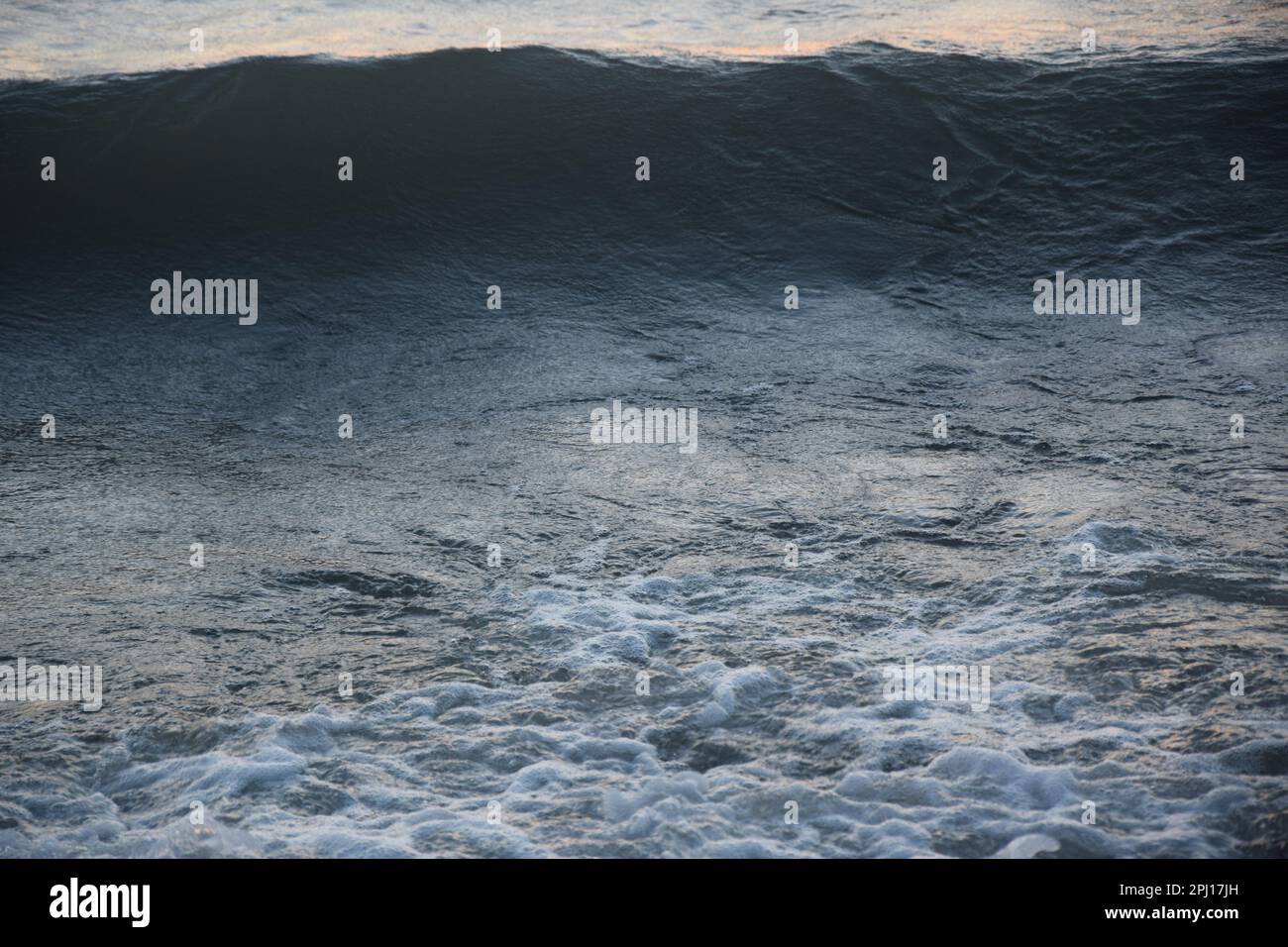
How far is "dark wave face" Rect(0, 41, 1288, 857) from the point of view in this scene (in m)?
2.96

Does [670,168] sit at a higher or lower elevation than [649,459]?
higher

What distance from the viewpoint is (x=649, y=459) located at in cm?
511

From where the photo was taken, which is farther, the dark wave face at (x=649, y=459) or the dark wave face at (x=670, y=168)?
the dark wave face at (x=670, y=168)

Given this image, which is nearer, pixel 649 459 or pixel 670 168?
pixel 649 459

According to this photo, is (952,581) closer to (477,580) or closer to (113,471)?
(477,580)

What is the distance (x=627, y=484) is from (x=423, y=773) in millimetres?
2020

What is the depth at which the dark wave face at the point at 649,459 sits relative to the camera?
296cm

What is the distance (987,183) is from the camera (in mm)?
7914

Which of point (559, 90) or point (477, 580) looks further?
point (559, 90)

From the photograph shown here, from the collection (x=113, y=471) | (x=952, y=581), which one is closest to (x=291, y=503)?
(x=113, y=471)

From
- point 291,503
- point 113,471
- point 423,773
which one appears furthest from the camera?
A: point 113,471

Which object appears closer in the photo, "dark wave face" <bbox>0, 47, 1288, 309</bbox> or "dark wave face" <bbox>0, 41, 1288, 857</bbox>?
"dark wave face" <bbox>0, 41, 1288, 857</bbox>
